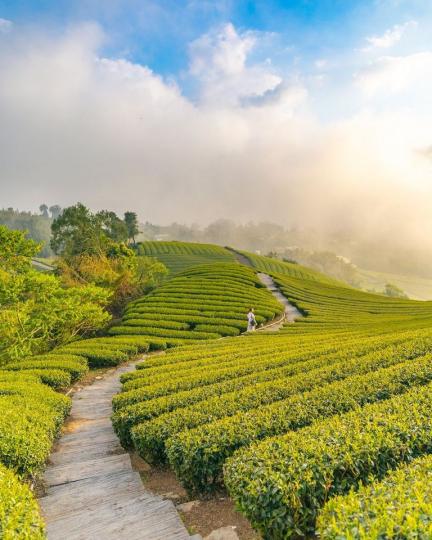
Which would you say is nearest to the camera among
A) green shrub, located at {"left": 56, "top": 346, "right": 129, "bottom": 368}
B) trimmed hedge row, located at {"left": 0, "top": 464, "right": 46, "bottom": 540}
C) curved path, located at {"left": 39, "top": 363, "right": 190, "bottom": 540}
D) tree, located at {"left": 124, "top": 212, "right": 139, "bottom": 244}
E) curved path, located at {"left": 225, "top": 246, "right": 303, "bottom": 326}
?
trimmed hedge row, located at {"left": 0, "top": 464, "right": 46, "bottom": 540}

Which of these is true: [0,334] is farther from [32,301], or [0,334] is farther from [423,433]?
[423,433]

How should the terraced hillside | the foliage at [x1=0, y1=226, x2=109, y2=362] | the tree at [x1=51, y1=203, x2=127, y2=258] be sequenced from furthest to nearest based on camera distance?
1. the tree at [x1=51, y1=203, x2=127, y2=258]
2. the foliage at [x1=0, y1=226, x2=109, y2=362]
3. the terraced hillside

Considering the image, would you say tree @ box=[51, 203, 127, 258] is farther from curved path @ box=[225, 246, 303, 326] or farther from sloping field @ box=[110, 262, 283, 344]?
curved path @ box=[225, 246, 303, 326]

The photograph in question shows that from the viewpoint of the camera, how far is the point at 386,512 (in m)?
5.38

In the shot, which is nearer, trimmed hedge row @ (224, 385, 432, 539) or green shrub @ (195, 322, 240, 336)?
trimmed hedge row @ (224, 385, 432, 539)

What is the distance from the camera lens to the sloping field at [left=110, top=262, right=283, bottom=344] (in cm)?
3462

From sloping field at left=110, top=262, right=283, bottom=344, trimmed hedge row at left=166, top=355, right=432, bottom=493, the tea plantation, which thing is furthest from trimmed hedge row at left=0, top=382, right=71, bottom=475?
sloping field at left=110, top=262, right=283, bottom=344

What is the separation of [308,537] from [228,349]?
17.9 metres

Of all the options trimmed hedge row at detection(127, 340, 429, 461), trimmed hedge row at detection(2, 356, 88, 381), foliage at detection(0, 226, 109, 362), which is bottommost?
trimmed hedge row at detection(2, 356, 88, 381)

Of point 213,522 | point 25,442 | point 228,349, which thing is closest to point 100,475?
point 25,442

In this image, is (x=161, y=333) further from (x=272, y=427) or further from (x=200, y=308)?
(x=272, y=427)

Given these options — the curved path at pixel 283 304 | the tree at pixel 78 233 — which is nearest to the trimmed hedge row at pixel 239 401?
the curved path at pixel 283 304

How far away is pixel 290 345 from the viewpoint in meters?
23.8

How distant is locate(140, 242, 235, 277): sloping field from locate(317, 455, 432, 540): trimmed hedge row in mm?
90914
